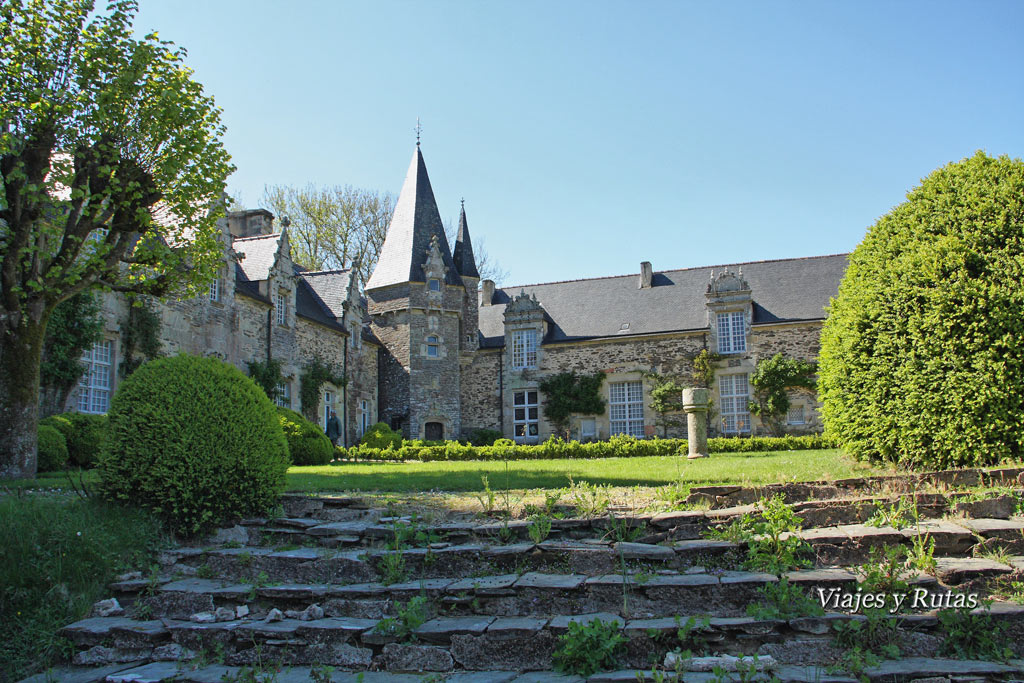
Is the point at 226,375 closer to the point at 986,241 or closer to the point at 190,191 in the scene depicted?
the point at 190,191

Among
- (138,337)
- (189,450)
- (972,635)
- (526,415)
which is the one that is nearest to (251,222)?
(138,337)

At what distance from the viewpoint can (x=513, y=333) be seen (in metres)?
27.8

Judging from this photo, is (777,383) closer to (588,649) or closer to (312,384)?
(312,384)

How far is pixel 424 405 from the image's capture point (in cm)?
2644

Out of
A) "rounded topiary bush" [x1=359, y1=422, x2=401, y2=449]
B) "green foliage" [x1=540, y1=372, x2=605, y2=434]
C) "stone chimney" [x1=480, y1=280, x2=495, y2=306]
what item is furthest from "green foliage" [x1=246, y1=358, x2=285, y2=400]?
"stone chimney" [x1=480, y1=280, x2=495, y2=306]

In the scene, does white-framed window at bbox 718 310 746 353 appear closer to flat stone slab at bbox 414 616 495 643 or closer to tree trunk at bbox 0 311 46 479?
tree trunk at bbox 0 311 46 479

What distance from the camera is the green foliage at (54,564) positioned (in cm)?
520

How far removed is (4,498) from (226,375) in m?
2.40

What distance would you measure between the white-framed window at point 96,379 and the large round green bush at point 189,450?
379 inches

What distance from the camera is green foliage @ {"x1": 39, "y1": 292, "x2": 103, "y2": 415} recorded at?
14242 mm

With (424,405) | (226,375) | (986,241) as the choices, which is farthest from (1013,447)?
(424,405)

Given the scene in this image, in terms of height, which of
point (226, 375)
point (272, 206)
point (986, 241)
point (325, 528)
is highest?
point (272, 206)

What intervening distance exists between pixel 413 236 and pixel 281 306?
6.77 m

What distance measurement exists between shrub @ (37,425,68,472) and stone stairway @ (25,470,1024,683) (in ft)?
25.4
